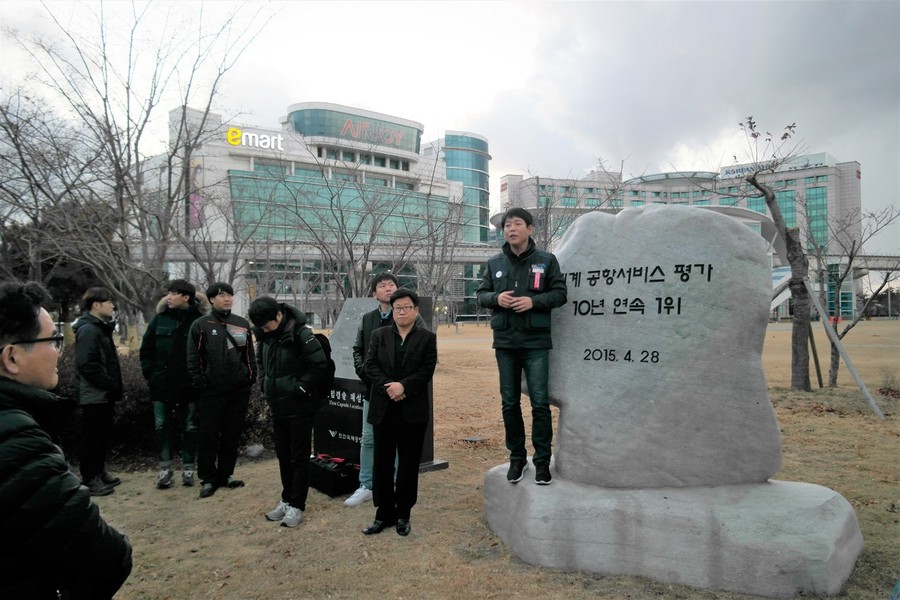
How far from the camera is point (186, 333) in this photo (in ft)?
18.7

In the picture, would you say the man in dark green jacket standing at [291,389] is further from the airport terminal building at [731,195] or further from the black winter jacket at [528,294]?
the airport terminal building at [731,195]

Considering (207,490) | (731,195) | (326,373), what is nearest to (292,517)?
(326,373)

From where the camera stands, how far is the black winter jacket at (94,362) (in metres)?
5.27

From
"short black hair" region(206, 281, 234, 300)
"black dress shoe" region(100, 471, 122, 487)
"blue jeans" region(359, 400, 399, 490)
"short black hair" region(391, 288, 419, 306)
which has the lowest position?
"black dress shoe" region(100, 471, 122, 487)

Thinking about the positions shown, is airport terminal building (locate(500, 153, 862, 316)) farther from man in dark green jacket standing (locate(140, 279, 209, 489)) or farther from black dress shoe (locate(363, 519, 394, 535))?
man in dark green jacket standing (locate(140, 279, 209, 489))

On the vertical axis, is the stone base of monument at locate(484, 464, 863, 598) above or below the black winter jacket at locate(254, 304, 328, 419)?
below

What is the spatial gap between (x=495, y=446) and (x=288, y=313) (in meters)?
3.34

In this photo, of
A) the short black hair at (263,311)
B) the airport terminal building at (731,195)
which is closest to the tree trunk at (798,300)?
the airport terminal building at (731,195)

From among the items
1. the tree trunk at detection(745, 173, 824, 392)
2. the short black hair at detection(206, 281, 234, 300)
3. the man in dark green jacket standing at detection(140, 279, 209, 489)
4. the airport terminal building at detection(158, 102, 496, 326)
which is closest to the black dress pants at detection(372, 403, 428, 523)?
the short black hair at detection(206, 281, 234, 300)

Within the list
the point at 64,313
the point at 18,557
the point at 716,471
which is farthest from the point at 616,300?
the point at 64,313

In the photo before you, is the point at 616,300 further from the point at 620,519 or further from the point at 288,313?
the point at 288,313

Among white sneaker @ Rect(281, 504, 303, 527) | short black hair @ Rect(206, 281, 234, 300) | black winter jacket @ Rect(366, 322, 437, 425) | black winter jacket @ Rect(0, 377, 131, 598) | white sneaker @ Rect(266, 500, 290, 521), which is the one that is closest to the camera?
black winter jacket @ Rect(0, 377, 131, 598)

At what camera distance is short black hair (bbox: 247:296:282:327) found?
4.50m

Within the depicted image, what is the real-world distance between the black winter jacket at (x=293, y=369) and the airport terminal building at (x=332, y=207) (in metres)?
4.74
